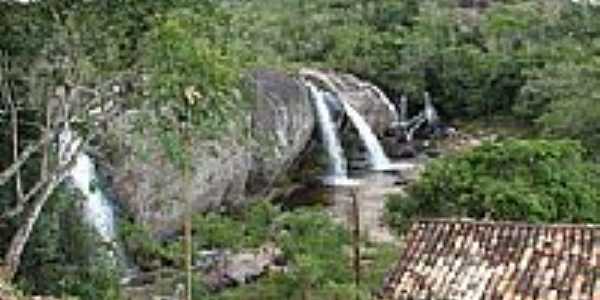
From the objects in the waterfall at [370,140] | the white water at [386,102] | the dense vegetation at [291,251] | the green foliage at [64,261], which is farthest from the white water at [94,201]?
the white water at [386,102]

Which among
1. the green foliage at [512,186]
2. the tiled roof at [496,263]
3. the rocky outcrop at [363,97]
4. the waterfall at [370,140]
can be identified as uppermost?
the tiled roof at [496,263]

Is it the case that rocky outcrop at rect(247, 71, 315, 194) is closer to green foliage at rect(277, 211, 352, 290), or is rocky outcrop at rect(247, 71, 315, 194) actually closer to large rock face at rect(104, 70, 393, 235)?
large rock face at rect(104, 70, 393, 235)

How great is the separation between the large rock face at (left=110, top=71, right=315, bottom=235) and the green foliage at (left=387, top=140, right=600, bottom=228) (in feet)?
12.3

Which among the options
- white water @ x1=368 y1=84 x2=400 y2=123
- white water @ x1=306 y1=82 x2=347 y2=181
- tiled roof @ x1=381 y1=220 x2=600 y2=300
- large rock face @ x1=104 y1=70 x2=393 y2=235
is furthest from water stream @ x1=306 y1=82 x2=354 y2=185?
tiled roof @ x1=381 y1=220 x2=600 y2=300

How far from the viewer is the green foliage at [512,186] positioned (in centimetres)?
2069

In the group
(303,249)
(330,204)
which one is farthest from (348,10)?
(303,249)

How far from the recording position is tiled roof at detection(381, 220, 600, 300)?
13883 millimetres

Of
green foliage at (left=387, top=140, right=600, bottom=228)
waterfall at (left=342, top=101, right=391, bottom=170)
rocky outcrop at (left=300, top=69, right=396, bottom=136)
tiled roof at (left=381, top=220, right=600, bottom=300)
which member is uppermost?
tiled roof at (left=381, top=220, right=600, bottom=300)

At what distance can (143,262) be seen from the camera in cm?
2442

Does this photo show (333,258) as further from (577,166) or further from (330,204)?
(330,204)

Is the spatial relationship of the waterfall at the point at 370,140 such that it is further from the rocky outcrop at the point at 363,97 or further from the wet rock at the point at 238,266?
the wet rock at the point at 238,266

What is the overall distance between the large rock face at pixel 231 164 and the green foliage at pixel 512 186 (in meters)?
3.74

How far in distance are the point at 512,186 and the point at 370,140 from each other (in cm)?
1714

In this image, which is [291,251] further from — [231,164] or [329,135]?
[329,135]
